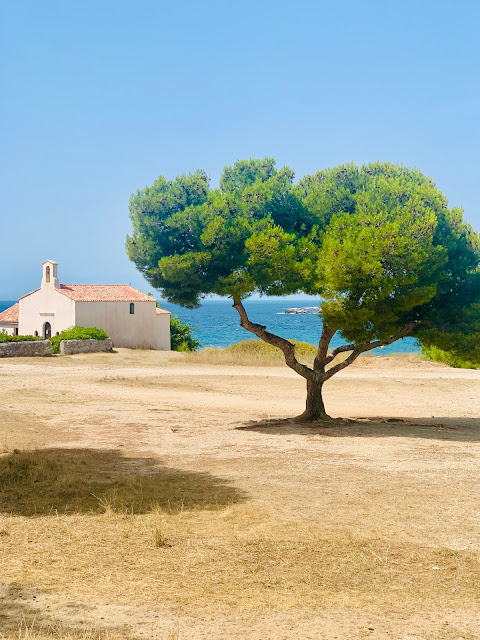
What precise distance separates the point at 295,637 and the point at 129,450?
11168 millimetres

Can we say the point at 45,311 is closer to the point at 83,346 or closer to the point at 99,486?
the point at 83,346

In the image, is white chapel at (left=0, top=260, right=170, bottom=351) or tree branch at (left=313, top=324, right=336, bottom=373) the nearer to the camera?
tree branch at (left=313, top=324, right=336, bottom=373)

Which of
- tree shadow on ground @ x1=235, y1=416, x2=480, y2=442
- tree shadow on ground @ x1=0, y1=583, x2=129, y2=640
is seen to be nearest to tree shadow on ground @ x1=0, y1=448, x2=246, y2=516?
tree shadow on ground @ x1=0, y1=583, x2=129, y2=640

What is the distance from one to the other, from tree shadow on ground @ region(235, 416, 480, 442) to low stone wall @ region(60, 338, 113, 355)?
24.7 meters

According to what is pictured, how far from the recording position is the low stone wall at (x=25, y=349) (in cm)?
4144

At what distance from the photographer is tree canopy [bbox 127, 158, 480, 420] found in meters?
19.0

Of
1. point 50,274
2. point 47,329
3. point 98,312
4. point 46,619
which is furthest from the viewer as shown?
point 47,329

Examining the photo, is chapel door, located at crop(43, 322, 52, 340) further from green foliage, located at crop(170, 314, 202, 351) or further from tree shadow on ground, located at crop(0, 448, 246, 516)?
tree shadow on ground, located at crop(0, 448, 246, 516)

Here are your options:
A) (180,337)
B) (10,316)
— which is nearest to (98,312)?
(180,337)

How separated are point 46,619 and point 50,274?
50327 millimetres

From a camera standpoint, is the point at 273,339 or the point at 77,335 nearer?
the point at 273,339

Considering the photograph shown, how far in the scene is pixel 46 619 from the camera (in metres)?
6.77

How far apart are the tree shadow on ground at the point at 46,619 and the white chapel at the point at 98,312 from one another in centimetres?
4545

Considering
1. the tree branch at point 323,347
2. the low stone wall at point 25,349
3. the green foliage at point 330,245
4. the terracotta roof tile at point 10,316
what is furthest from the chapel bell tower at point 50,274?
the tree branch at point 323,347
